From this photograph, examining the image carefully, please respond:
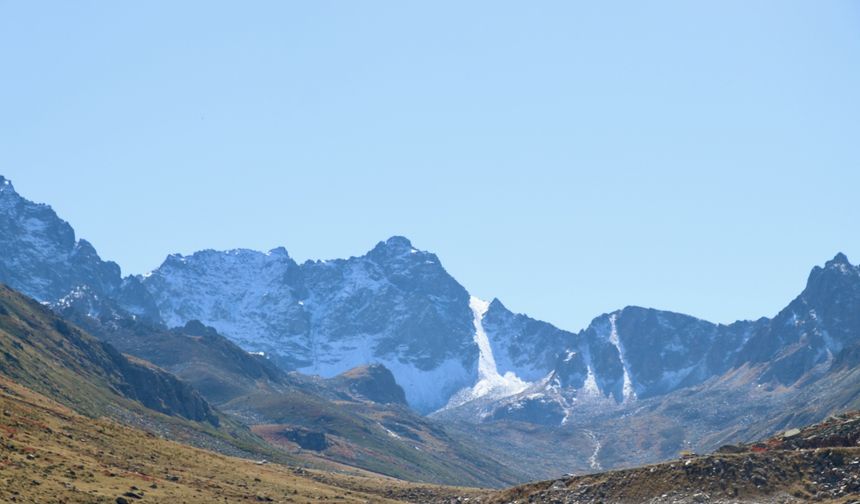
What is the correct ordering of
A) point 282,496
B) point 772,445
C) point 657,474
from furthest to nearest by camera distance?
point 282,496
point 772,445
point 657,474

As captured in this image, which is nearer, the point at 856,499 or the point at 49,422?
the point at 856,499

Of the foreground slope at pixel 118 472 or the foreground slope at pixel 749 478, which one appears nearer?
the foreground slope at pixel 118 472

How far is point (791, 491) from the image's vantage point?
119500mm

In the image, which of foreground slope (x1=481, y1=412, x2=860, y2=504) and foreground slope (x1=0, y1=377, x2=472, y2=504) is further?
foreground slope (x1=481, y1=412, x2=860, y2=504)

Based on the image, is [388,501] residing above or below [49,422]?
below

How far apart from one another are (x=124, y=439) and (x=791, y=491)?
102 m

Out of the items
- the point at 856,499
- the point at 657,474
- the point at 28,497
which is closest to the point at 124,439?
the point at 28,497

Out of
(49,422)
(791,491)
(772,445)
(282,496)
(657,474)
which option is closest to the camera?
(791,491)

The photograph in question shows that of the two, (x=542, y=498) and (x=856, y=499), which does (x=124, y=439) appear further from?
(x=856, y=499)

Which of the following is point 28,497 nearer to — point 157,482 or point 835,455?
→ point 157,482

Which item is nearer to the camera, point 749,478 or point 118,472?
point 749,478

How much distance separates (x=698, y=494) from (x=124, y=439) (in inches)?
3638

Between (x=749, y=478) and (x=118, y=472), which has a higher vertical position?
(x=118, y=472)

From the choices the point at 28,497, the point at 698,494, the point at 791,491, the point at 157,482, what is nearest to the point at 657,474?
the point at 698,494
